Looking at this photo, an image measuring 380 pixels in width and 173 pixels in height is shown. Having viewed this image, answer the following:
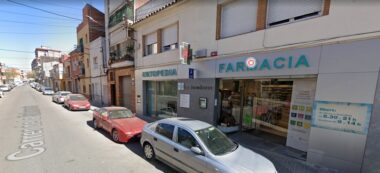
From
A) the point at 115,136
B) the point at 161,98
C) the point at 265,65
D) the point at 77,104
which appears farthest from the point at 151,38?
the point at 77,104

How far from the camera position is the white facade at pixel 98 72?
1595 centimetres

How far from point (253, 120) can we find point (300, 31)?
4.39 meters

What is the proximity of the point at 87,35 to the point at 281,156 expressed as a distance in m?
21.3

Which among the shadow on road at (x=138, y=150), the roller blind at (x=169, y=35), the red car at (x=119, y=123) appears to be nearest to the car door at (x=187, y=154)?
the shadow on road at (x=138, y=150)

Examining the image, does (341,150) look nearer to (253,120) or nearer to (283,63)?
(283,63)

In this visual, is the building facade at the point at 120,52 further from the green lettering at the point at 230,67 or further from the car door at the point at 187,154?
the car door at the point at 187,154

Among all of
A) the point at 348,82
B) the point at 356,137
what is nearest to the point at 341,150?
the point at 356,137

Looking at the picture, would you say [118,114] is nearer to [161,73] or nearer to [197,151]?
[161,73]

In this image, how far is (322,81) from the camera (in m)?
4.42

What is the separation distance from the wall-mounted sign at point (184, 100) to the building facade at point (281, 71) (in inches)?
2.0

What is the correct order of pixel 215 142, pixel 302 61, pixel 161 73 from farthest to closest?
1. pixel 161 73
2. pixel 302 61
3. pixel 215 142

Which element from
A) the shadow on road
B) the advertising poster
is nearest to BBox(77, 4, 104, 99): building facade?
the shadow on road

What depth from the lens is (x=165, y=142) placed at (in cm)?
436

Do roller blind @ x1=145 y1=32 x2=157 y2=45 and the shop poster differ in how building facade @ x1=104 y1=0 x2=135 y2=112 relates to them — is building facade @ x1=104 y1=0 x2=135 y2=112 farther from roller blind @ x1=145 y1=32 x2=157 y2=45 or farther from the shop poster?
the shop poster
